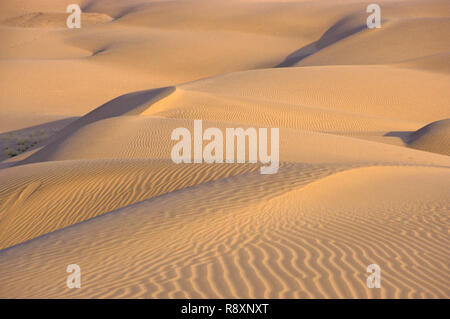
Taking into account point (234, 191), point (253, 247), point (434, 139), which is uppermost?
point (434, 139)

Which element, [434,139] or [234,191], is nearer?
[234,191]

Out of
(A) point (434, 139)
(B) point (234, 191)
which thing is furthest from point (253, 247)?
(A) point (434, 139)

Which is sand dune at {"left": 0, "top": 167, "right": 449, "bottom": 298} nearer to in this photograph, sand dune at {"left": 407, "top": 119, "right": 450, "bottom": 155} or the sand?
the sand

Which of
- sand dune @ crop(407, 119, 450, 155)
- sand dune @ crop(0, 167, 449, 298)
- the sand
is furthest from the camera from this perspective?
sand dune @ crop(407, 119, 450, 155)

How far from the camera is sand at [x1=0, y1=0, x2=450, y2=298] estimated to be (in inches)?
192

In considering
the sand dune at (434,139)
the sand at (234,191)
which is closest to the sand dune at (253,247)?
the sand at (234,191)

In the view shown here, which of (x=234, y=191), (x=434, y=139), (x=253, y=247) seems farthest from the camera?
(x=434, y=139)

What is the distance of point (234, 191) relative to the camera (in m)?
8.11

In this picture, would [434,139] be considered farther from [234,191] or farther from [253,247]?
[253,247]

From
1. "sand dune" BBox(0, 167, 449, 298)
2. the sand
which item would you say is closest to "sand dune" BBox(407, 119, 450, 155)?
the sand

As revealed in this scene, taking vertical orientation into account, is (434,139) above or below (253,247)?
above

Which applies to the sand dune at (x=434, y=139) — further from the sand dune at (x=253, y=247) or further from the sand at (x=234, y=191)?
the sand dune at (x=253, y=247)
